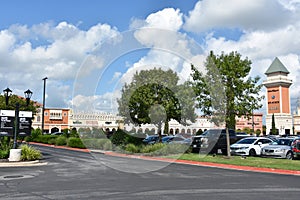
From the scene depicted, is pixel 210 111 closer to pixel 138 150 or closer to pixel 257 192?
pixel 138 150

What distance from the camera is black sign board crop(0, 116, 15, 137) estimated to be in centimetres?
1864

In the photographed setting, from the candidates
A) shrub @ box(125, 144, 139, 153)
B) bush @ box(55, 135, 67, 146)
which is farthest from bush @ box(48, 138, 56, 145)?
shrub @ box(125, 144, 139, 153)

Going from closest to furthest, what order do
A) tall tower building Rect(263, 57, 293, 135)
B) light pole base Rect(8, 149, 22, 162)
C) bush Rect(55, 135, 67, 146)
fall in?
light pole base Rect(8, 149, 22, 162) → bush Rect(55, 135, 67, 146) → tall tower building Rect(263, 57, 293, 135)

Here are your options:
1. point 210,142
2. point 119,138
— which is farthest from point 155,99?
point 210,142

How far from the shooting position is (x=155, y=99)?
75.7 ft

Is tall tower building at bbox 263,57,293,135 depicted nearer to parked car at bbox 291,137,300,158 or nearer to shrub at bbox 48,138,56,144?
shrub at bbox 48,138,56,144

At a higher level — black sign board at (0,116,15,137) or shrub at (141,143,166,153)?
black sign board at (0,116,15,137)

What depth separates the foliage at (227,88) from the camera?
1984cm

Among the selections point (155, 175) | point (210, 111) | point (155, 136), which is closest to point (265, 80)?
point (155, 136)

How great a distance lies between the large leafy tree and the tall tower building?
308 feet

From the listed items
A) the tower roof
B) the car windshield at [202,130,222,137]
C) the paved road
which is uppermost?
the tower roof

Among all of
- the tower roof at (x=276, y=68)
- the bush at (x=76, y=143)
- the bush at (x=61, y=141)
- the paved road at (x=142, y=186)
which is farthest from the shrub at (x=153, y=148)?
the tower roof at (x=276, y=68)

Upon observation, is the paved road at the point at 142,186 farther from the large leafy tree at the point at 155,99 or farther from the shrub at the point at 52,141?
the shrub at the point at 52,141

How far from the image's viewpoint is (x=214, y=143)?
25969 millimetres
